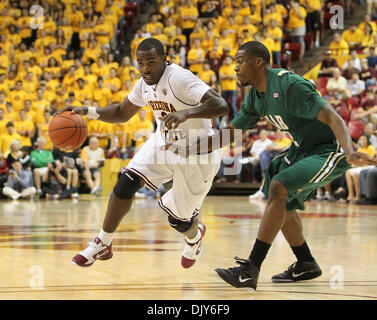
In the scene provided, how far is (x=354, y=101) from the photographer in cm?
1408

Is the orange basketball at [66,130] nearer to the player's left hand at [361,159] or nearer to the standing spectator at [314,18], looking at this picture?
the player's left hand at [361,159]

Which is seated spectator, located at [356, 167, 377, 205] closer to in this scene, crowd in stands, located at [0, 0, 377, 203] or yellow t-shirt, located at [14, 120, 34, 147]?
crowd in stands, located at [0, 0, 377, 203]

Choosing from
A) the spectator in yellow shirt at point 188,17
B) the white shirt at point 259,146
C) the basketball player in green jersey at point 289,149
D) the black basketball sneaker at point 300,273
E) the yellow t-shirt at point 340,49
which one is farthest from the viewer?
the spectator in yellow shirt at point 188,17

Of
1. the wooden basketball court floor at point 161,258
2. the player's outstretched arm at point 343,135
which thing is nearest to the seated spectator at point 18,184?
the wooden basketball court floor at point 161,258

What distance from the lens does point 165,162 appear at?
5.31 metres

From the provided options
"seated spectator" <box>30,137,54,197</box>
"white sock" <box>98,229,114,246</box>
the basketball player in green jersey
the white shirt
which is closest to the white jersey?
the basketball player in green jersey

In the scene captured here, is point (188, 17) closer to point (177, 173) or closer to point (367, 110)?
point (367, 110)

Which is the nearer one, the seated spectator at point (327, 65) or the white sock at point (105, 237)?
the white sock at point (105, 237)

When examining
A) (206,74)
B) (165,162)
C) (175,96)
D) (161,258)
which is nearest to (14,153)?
(206,74)

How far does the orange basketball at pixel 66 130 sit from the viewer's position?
556 centimetres

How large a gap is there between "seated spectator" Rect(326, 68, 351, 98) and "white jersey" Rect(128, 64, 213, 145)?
31.7ft

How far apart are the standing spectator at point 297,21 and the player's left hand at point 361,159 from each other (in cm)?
1310
